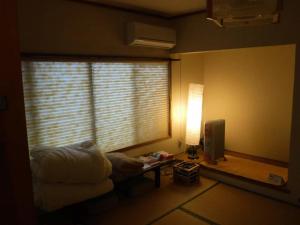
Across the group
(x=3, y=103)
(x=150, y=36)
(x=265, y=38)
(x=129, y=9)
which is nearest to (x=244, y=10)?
(x=3, y=103)

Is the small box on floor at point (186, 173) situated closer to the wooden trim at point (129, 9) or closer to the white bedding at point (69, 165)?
the white bedding at point (69, 165)

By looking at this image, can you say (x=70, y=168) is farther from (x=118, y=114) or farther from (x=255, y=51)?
(x=255, y=51)

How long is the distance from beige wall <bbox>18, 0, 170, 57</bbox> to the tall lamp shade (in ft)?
3.33

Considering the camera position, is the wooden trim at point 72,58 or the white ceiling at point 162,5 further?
the white ceiling at point 162,5

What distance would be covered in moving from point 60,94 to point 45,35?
0.61m

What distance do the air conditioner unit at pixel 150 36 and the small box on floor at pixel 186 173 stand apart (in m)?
1.70

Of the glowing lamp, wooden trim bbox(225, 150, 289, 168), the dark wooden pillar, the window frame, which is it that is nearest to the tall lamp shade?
the glowing lamp

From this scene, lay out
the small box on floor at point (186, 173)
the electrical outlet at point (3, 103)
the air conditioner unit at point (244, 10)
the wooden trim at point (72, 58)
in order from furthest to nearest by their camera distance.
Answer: the small box on floor at point (186, 173)
the wooden trim at point (72, 58)
the air conditioner unit at point (244, 10)
the electrical outlet at point (3, 103)

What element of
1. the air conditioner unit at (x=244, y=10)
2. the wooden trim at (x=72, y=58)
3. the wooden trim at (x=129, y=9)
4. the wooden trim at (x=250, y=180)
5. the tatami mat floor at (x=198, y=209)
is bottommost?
the tatami mat floor at (x=198, y=209)

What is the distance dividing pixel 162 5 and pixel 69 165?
7.23 feet

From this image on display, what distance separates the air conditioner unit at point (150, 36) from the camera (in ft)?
10.4

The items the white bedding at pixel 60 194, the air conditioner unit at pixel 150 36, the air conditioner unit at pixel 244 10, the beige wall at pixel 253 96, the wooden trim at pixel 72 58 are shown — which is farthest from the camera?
the beige wall at pixel 253 96

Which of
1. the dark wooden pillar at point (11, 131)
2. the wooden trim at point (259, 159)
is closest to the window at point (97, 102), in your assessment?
the wooden trim at point (259, 159)

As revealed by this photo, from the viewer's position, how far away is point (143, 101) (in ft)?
11.9
